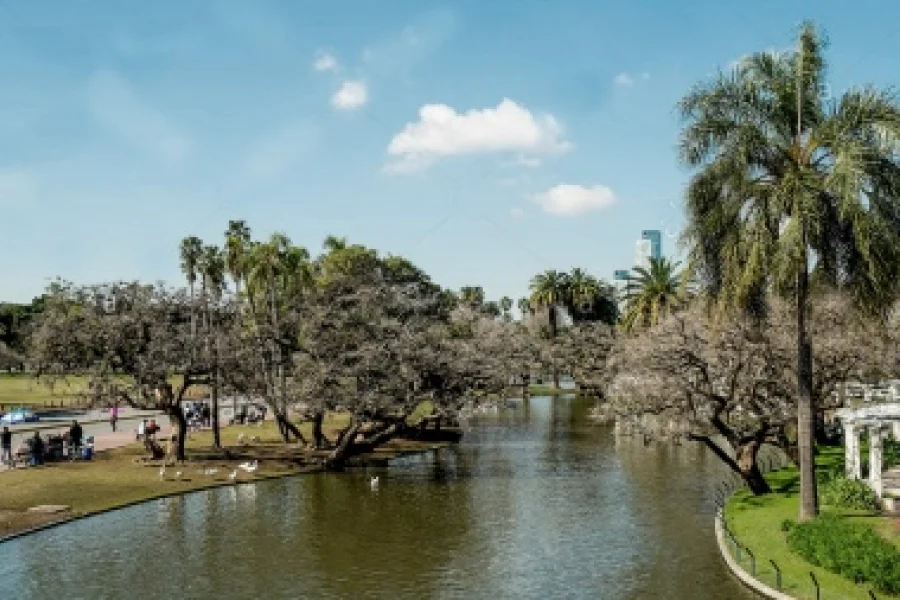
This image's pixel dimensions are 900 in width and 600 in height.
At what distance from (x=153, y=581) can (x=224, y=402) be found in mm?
81249

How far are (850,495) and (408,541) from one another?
1677 centimetres

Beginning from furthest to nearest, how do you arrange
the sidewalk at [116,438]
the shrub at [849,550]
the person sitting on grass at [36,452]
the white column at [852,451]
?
the sidewalk at [116,438], the person sitting on grass at [36,452], the white column at [852,451], the shrub at [849,550]

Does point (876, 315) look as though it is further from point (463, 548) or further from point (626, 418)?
point (463, 548)

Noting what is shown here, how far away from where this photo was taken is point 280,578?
28.5 m

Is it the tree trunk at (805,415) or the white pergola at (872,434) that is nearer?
the tree trunk at (805,415)

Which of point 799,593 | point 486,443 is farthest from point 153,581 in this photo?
point 486,443

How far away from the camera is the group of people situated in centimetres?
4900

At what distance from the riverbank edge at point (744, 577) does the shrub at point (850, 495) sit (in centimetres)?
473

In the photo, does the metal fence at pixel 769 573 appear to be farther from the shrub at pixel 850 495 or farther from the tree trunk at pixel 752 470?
the shrub at pixel 850 495

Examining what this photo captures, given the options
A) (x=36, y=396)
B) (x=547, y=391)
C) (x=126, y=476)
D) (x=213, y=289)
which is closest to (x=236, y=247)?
(x=213, y=289)

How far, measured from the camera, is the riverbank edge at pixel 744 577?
24.8 meters

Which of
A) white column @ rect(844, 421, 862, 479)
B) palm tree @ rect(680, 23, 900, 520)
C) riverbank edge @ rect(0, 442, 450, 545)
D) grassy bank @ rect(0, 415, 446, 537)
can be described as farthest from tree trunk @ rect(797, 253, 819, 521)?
grassy bank @ rect(0, 415, 446, 537)

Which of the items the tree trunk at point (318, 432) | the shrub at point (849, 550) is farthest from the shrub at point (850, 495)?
the tree trunk at point (318, 432)

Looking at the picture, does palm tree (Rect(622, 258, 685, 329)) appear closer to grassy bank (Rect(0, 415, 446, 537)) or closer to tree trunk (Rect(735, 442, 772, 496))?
grassy bank (Rect(0, 415, 446, 537))
